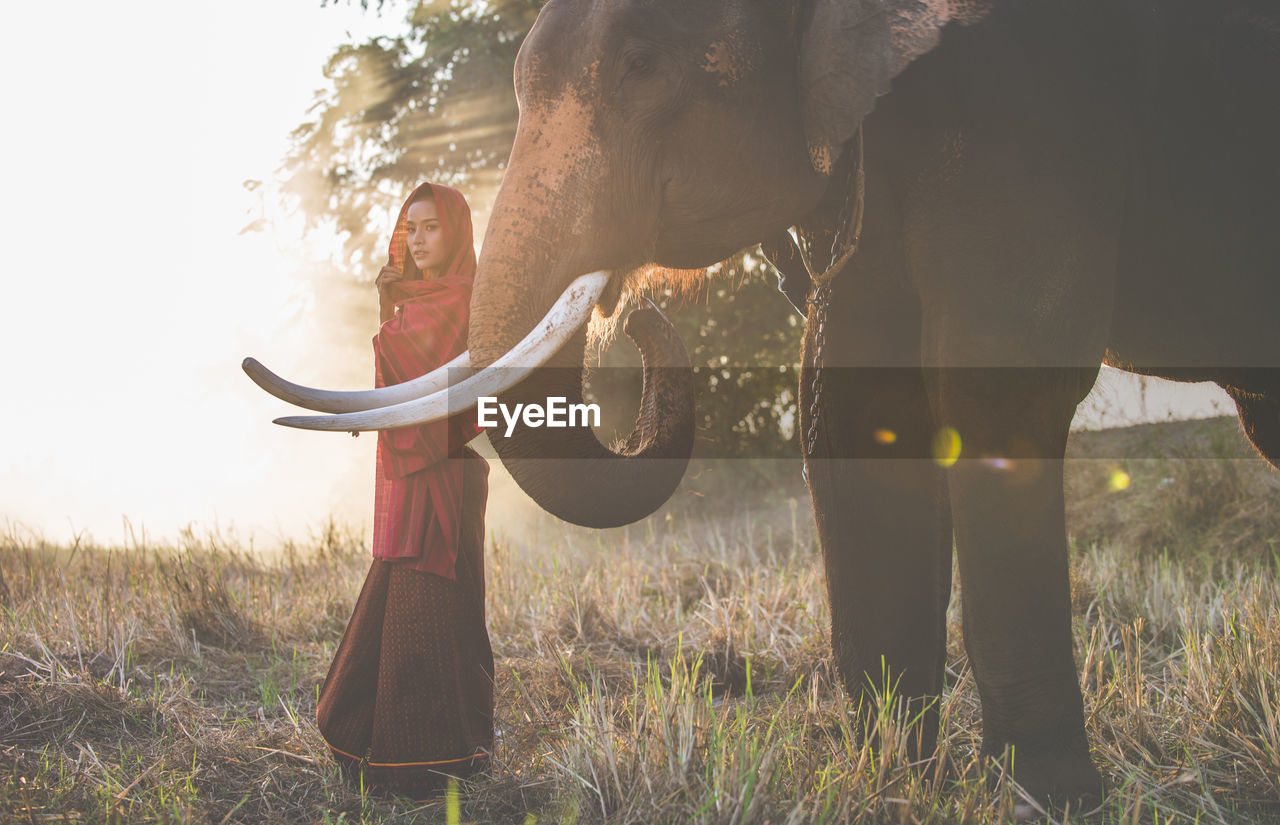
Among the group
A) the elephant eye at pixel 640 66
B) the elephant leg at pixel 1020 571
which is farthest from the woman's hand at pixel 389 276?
the elephant leg at pixel 1020 571

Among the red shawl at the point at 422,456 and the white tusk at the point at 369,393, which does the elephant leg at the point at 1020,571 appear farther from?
the red shawl at the point at 422,456

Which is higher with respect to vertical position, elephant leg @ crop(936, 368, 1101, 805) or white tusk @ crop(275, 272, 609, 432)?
white tusk @ crop(275, 272, 609, 432)

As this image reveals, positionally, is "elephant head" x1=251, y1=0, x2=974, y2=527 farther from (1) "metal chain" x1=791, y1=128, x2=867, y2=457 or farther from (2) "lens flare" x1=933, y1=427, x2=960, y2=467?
(2) "lens flare" x1=933, y1=427, x2=960, y2=467

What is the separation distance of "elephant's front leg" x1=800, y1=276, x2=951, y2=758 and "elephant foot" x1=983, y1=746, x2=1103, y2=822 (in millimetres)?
592

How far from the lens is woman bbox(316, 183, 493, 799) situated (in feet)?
9.79

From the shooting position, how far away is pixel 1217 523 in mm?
6961

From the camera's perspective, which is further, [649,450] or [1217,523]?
[1217,523]

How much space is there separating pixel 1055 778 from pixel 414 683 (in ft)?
5.94

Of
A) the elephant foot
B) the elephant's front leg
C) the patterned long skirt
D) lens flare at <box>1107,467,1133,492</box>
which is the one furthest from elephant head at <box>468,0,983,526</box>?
lens flare at <box>1107,467,1133,492</box>

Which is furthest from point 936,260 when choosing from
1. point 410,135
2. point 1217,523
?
point 410,135

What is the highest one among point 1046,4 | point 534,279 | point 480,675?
point 1046,4

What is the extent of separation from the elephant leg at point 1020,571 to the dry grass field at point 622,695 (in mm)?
147

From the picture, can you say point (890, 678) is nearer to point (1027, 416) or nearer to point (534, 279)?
point (1027, 416)

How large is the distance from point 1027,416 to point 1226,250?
0.93m
